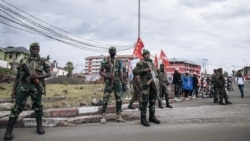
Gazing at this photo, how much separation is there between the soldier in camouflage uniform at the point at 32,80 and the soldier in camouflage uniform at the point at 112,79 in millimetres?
1642

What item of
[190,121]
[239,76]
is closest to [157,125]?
[190,121]

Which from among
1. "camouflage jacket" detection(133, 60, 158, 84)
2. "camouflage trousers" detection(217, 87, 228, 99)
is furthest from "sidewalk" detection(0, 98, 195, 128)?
"camouflage trousers" detection(217, 87, 228, 99)

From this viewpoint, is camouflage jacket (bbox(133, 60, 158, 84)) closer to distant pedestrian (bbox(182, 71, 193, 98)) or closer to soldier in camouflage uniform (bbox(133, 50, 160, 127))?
soldier in camouflage uniform (bbox(133, 50, 160, 127))

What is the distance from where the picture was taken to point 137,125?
670 cm

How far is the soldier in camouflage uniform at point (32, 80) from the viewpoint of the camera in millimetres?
5820

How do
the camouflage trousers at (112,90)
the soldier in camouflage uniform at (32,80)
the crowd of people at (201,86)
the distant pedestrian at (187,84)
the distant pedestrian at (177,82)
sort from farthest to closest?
the distant pedestrian at (187,84) → the distant pedestrian at (177,82) → the crowd of people at (201,86) → the camouflage trousers at (112,90) → the soldier in camouflage uniform at (32,80)

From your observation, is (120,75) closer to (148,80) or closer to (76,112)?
(148,80)

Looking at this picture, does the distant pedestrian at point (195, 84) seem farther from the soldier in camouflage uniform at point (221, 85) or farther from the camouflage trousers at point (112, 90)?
the camouflage trousers at point (112, 90)

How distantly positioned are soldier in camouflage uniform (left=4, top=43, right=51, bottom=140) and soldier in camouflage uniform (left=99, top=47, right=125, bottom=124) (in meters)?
1.64

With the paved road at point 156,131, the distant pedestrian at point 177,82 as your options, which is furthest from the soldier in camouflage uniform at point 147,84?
the distant pedestrian at point 177,82

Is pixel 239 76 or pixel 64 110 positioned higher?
pixel 239 76

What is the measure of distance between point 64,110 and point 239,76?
1216 centimetres

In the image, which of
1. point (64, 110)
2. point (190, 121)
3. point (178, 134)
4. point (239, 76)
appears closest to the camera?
point (178, 134)

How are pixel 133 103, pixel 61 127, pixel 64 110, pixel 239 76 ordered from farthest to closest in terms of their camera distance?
pixel 239 76, pixel 133 103, pixel 64 110, pixel 61 127
